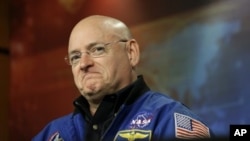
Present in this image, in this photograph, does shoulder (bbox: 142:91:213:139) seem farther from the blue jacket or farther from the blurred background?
the blurred background

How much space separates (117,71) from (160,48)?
0.75 meters

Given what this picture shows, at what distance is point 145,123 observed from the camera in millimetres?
978

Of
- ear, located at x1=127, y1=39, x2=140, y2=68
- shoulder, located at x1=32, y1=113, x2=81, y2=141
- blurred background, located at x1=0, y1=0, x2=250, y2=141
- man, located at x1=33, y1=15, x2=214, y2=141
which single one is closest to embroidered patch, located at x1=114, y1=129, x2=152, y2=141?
man, located at x1=33, y1=15, x2=214, y2=141

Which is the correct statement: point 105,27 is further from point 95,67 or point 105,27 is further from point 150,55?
point 150,55

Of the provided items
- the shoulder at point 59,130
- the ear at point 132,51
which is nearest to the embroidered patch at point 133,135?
the shoulder at point 59,130

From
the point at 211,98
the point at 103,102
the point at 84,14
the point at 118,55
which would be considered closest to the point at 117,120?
the point at 103,102

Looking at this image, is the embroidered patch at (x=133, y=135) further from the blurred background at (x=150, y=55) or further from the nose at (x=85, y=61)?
the blurred background at (x=150, y=55)

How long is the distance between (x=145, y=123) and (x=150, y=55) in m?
0.91

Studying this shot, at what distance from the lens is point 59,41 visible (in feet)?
7.07

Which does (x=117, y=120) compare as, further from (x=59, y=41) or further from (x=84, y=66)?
(x=59, y=41)

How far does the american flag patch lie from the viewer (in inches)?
36.0

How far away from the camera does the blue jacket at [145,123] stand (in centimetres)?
94

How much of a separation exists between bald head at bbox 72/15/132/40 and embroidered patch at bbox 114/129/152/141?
0.80 ft

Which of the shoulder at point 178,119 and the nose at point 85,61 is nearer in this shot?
the shoulder at point 178,119
